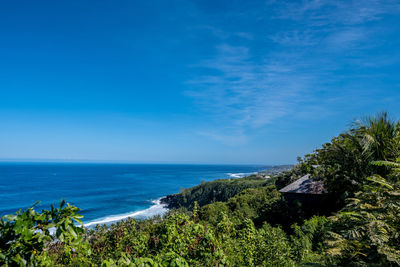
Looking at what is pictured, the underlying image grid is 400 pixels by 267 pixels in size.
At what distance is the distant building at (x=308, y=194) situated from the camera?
37.1 feet

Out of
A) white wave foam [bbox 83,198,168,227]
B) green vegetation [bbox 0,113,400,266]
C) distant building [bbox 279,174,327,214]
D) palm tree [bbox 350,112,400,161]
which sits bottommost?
white wave foam [bbox 83,198,168,227]

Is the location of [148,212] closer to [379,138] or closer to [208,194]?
[208,194]

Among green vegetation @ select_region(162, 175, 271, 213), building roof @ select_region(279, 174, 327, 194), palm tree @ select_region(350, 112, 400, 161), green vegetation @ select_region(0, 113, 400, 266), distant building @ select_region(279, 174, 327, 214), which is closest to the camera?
green vegetation @ select_region(0, 113, 400, 266)

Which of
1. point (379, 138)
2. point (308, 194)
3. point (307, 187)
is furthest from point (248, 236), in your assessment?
point (307, 187)

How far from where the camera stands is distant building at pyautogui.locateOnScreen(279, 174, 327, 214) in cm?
1132

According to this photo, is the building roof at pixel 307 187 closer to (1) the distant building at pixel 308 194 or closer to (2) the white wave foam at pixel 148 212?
(1) the distant building at pixel 308 194

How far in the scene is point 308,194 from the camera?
11.8 meters

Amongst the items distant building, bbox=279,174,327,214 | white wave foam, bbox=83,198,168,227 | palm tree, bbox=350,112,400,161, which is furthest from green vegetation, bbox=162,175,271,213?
palm tree, bbox=350,112,400,161

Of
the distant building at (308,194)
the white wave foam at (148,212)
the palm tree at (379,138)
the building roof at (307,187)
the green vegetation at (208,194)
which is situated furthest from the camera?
the green vegetation at (208,194)

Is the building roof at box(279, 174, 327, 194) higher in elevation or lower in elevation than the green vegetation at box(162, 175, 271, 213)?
higher

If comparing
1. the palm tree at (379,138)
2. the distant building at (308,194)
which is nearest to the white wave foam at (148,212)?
the distant building at (308,194)

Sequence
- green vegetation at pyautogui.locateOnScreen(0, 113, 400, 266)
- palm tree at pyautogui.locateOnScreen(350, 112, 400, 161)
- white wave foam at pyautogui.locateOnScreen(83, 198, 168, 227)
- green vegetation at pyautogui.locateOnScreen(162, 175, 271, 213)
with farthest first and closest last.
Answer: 1. green vegetation at pyautogui.locateOnScreen(162, 175, 271, 213)
2. white wave foam at pyautogui.locateOnScreen(83, 198, 168, 227)
3. palm tree at pyautogui.locateOnScreen(350, 112, 400, 161)
4. green vegetation at pyautogui.locateOnScreen(0, 113, 400, 266)

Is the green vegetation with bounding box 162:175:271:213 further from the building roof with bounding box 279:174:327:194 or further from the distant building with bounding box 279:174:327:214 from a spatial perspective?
the distant building with bounding box 279:174:327:214

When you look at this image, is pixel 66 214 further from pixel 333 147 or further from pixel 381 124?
pixel 333 147
